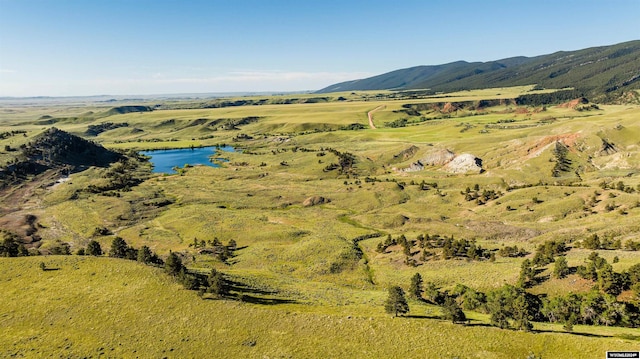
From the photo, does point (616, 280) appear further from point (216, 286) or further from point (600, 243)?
point (216, 286)

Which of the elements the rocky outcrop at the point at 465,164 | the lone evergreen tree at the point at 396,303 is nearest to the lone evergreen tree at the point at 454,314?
the lone evergreen tree at the point at 396,303

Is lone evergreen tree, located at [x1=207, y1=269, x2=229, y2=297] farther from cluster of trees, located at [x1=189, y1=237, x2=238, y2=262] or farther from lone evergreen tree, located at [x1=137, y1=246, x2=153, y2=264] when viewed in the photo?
cluster of trees, located at [x1=189, y1=237, x2=238, y2=262]

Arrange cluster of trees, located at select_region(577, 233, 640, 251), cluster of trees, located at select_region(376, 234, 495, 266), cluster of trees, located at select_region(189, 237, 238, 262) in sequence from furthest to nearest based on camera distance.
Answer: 1. cluster of trees, located at select_region(189, 237, 238, 262)
2. cluster of trees, located at select_region(376, 234, 495, 266)
3. cluster of trees, located at select_region(577, 233, 640, 251)

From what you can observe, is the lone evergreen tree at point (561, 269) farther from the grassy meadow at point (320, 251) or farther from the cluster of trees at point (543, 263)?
the grassy meadow at point (320, 251)

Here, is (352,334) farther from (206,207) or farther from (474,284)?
(206,207)

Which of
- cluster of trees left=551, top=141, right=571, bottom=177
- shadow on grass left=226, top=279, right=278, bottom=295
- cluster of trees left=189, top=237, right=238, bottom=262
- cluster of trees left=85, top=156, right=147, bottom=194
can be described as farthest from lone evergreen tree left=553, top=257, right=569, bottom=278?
cluster of trees left=85, top=156, right=147, bottom=194

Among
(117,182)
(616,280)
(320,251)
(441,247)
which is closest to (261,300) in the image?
(320,251)

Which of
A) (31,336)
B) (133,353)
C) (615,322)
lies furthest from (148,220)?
(615,322)

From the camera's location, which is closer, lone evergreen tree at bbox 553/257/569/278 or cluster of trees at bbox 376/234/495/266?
lone evergreen tree at bbox 553/257/569/278
